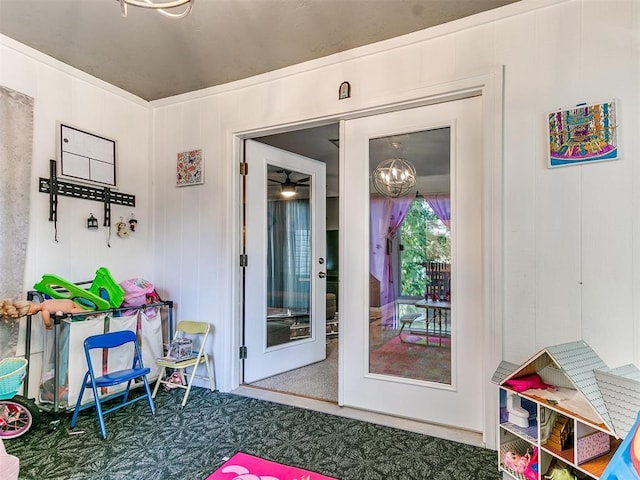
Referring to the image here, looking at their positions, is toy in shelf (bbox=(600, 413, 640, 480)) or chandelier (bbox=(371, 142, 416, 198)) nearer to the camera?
toy in shelf (bbox=(600, 413, 640, 480))

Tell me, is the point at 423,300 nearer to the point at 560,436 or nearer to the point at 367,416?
the point at 367,416

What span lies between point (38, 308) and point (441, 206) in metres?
2.69

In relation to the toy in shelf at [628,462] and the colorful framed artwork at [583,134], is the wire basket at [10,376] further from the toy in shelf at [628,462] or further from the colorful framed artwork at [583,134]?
the colorful framed artwork at [583,134]

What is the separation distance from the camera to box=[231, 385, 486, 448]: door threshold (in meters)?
2.34

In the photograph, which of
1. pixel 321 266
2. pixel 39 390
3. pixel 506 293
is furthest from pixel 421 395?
pixel 39 390

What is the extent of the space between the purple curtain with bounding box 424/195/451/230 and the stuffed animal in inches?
98.3

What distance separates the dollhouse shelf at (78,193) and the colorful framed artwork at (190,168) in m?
0.48

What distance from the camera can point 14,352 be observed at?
2.56 m

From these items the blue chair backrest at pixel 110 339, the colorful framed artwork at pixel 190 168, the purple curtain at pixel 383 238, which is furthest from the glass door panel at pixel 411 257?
the blue chair backrest at pixel 110 339

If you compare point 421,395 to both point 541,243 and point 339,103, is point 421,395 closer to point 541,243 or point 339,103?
point 541,243

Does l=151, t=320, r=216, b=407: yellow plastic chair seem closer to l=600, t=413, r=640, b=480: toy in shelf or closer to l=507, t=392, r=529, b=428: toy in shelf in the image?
l=507, t=392, r=529, b=428: toy in shelf

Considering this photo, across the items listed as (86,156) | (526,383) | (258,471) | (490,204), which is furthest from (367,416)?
(86,156)

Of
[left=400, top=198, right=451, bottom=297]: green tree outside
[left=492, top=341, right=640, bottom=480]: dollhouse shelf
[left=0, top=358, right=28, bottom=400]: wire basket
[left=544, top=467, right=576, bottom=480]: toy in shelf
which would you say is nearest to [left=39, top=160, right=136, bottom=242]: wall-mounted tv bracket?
[left=0, top=358, right=28, bottom=400]: wire basket

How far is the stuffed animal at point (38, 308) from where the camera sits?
237cm
